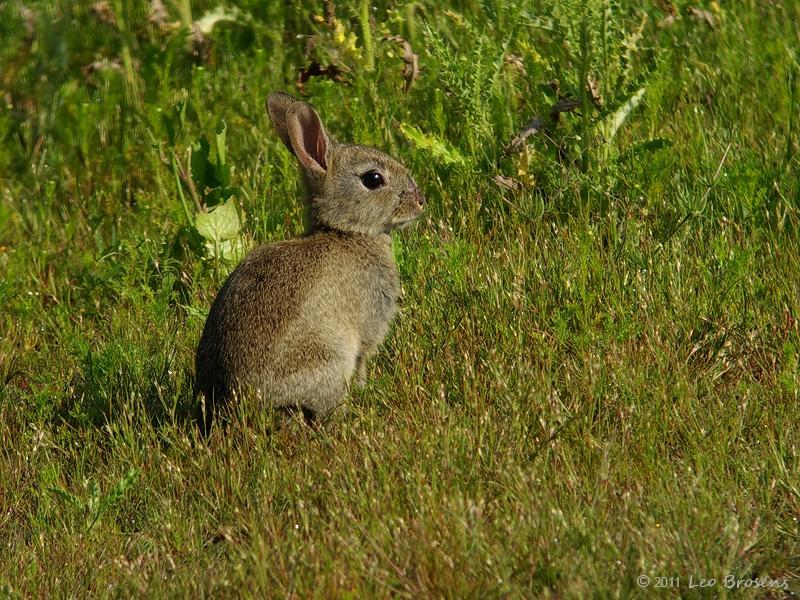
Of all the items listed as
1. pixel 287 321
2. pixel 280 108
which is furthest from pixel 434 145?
pixel 287 321

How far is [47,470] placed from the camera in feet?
17.0

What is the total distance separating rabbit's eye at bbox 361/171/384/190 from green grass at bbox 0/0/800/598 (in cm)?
50

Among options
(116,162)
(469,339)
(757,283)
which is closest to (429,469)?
(469,339)

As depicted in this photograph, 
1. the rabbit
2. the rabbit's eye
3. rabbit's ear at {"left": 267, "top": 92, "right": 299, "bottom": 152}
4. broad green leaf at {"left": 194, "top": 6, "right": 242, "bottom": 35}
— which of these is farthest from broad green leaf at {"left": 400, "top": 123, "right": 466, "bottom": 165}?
broad green leaf at {"left": 194, "top": 6, "right": 242, "bottom": 35}

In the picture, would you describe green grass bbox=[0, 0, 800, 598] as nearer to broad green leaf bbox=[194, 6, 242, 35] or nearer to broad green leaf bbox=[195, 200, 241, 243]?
broad green leaf bbox=[195, 200, 241, 243]

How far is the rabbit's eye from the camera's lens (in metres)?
6.09

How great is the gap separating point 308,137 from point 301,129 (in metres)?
0.11

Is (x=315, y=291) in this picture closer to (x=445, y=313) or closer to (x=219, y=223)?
(x=445, y=313)

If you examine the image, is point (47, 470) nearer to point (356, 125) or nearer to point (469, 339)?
point (469, 339)

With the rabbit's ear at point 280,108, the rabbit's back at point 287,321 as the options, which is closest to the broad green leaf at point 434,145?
the rabbit's ear at point 280,108

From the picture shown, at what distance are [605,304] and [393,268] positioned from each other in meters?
1.01

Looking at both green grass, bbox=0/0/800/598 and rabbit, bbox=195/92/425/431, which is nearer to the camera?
green grass, bbox=0/0/800/598

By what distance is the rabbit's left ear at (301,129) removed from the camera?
19.4 ft

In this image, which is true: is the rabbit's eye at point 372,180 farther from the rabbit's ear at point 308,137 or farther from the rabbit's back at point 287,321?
the rabbit's back at point 287,321
